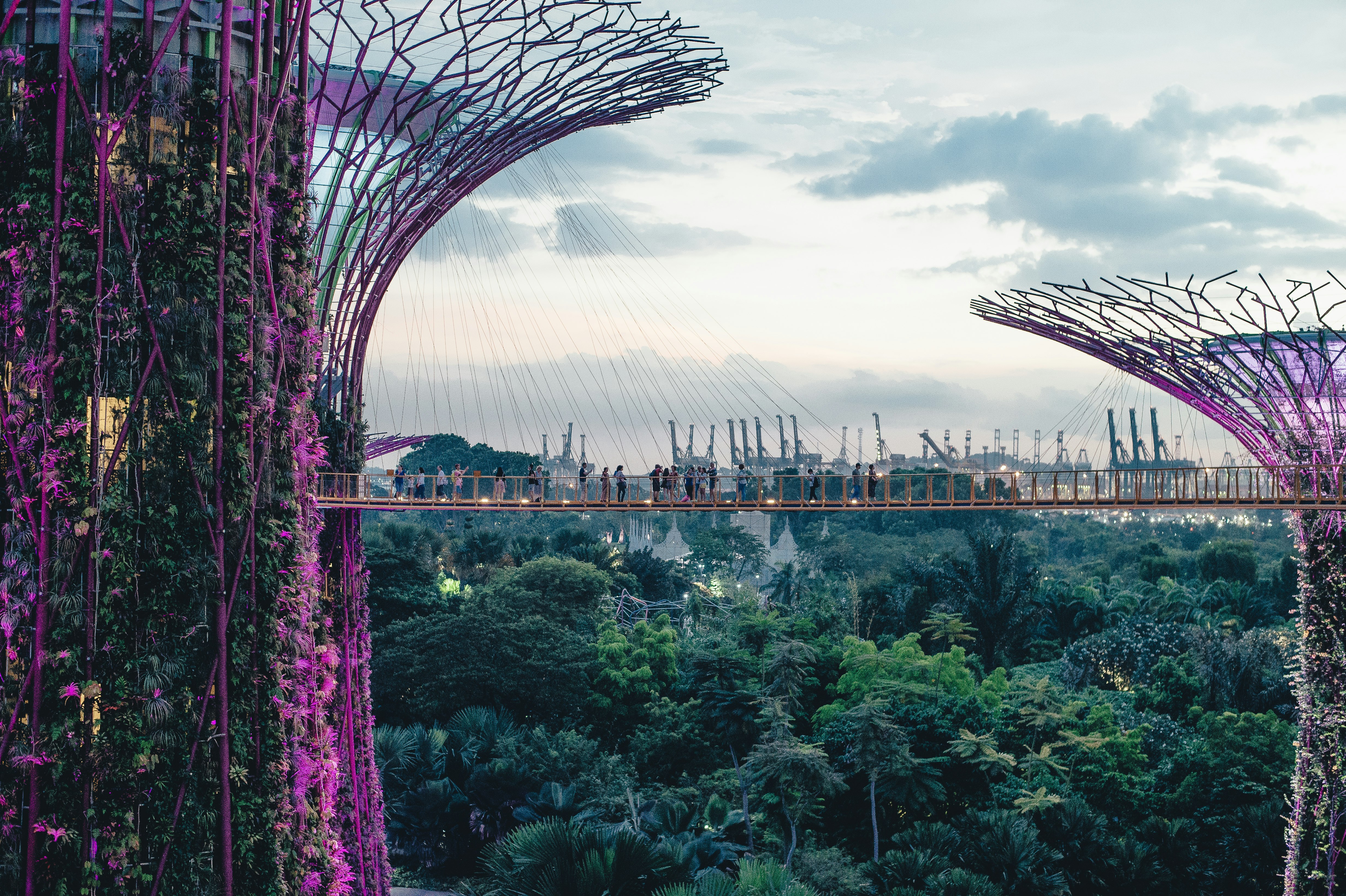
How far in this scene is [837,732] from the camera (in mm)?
30734

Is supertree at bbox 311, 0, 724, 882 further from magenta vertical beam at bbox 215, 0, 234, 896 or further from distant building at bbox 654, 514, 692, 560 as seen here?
distant building at bbox 654, 514, 692, 560

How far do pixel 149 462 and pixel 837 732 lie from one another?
23.1 metres

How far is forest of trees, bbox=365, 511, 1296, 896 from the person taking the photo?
79.6 feet

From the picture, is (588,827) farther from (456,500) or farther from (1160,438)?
(1160,438)

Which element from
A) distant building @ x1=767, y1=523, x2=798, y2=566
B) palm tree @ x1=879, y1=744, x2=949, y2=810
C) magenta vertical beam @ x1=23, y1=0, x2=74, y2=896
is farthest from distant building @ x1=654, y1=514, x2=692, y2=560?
magenta vertical beam @ x1=23, y1=0, x2=74, y2=896

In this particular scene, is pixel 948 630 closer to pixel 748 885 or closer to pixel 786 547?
pixel 748 885

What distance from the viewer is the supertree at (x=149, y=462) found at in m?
10.8

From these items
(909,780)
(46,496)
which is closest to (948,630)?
(909,780)

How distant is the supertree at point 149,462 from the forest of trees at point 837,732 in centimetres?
878

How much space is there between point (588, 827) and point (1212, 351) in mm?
16030

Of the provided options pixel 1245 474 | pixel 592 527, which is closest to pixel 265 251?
pixel 1245 474

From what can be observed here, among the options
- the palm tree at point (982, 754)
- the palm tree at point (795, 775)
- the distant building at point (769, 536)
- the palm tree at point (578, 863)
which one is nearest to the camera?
Answer: the palm tree at point (578, 863)

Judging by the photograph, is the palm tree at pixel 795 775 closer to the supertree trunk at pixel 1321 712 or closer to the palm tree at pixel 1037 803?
the palm tree at pixel 1037 803

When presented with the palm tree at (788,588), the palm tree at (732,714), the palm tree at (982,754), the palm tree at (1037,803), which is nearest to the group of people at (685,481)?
the palm tree at (732,714)
